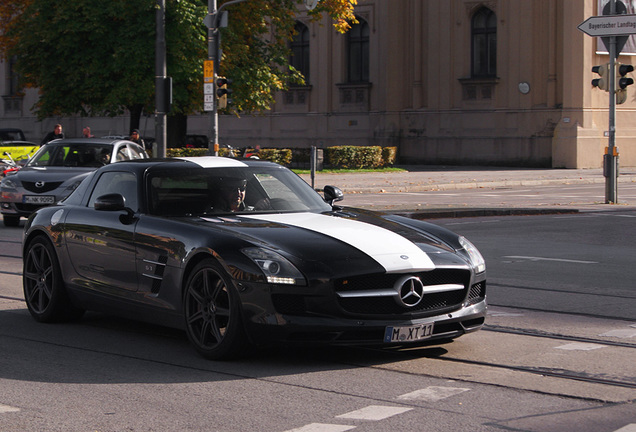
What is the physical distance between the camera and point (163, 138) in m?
26.4

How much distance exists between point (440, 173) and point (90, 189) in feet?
105

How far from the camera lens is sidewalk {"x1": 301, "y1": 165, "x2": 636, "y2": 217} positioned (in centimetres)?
2277

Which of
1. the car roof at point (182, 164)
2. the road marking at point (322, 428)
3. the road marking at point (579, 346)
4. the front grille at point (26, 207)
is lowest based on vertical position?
the road marking at point (579, 346)

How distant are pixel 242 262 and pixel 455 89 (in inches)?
1650

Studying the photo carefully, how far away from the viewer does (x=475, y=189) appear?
32750mm

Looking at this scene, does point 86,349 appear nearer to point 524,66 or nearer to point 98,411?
point 98,411

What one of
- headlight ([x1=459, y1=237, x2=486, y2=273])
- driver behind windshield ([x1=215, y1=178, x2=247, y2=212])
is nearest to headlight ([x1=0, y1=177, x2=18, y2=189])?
driver behind windshield ([x1=215, y1=178, x2=247, y2=212])

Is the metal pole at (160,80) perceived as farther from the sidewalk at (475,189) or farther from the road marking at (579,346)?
the road marking at (579,346)

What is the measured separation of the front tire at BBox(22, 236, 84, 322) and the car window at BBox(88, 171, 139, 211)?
1.99ft

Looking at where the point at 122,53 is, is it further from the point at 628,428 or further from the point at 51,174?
the point at 628,428

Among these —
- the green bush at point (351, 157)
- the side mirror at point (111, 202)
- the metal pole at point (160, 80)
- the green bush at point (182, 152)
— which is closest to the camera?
the side mirror at point (111, 202)

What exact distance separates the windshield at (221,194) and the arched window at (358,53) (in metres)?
43.3


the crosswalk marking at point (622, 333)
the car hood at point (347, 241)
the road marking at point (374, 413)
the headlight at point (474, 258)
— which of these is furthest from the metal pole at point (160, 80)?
the road marking at point (374, 413)

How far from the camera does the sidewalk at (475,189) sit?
74.7 ft
